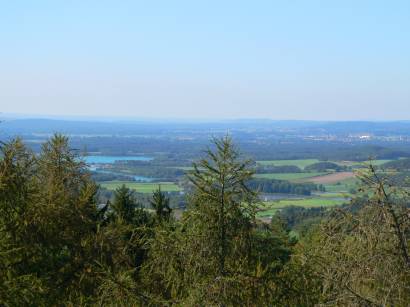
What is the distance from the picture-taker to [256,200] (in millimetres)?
8656

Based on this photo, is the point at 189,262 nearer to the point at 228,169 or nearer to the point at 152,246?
the point at 152,246

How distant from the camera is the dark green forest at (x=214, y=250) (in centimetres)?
652

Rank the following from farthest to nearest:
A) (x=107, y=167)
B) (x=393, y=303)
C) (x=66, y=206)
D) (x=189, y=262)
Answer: (x=107, y=167) → (x=66, y=206) → (x=189, y=262) → (x=393, y=303)

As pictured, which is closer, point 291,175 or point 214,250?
point 214,250

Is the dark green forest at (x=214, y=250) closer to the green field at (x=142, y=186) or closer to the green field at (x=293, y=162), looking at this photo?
the green field at (x=142, y=186)

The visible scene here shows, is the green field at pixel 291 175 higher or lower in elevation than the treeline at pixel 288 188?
lower

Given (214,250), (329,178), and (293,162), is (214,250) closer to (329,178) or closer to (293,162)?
(329,178)

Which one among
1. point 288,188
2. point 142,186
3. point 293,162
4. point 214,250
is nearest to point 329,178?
point 288,188

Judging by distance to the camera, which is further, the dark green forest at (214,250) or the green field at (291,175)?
the green field at (291,175)

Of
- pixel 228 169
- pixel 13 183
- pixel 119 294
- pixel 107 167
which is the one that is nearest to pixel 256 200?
pixel 228 169

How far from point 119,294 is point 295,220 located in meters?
44.8

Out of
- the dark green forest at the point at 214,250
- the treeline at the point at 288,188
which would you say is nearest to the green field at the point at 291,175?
the treeline at the point at 288,188

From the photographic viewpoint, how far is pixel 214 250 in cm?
811

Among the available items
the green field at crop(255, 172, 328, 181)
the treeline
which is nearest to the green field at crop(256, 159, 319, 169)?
the green field at crop(255, 172, 328, 181)
